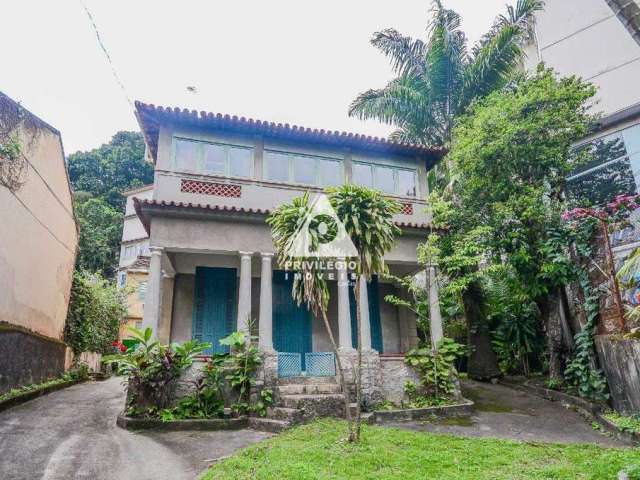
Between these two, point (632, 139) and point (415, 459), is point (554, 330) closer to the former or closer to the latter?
point (632, 139)

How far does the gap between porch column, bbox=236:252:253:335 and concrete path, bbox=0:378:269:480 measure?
2.42 metres

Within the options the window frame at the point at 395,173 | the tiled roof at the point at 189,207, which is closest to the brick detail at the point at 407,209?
the window frame at the point at 395,173

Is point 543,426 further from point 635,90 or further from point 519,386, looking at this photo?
point 635,90

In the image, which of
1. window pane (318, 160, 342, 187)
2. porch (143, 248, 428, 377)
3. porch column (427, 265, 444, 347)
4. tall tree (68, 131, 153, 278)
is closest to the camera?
porch (143, 248, 428, 377)

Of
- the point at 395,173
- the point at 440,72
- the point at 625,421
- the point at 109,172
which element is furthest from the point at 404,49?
the point at 109,172

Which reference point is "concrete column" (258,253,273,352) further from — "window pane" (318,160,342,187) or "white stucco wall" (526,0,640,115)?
"white stucco wall" (526,0,640,115)

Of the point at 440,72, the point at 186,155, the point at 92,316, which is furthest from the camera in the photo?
the point at 92,316

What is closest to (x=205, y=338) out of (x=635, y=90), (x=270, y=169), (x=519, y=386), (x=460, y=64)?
(x=270, y=169)

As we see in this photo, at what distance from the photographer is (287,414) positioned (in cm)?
868

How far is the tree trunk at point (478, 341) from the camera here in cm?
1376

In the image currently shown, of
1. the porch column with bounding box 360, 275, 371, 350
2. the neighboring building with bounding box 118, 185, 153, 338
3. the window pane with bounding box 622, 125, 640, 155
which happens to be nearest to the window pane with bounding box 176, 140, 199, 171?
the porch column with bounding box 360, 275, 371, 350

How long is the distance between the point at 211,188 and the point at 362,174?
452 cm

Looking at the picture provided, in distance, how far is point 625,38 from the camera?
13727 millimetres

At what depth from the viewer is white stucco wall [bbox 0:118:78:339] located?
1073 centimetres
